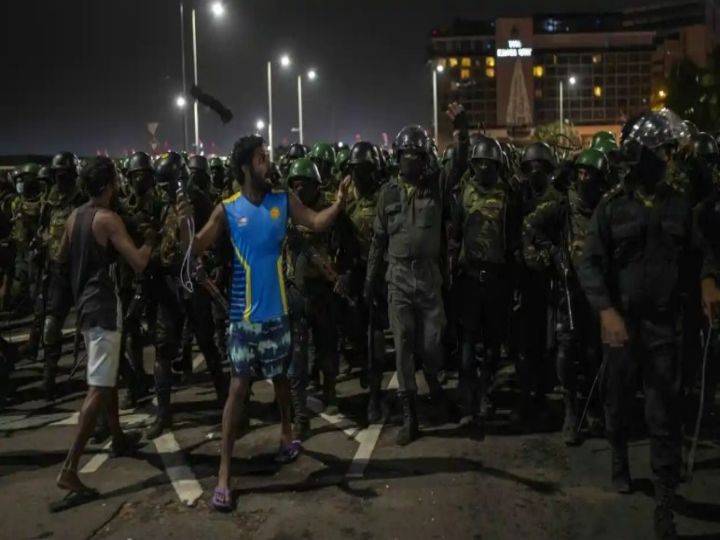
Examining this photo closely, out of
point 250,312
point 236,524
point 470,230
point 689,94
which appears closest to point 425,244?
point 470,230

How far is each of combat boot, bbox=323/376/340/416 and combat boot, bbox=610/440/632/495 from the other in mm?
2883

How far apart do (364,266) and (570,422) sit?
2.64m

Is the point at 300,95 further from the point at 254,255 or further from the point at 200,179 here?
the point at 254,255

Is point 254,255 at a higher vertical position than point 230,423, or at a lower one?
higher

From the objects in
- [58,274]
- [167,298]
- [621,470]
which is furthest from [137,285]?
[621,470]

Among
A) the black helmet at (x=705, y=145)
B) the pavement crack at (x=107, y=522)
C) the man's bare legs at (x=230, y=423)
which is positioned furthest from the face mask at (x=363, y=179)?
the pavement crack at (x=107, y=522)

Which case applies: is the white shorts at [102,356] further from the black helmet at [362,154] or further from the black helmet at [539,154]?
the black helmet at [539,154]

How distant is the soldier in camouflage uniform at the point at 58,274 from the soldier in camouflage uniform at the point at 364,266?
2728 millimetres

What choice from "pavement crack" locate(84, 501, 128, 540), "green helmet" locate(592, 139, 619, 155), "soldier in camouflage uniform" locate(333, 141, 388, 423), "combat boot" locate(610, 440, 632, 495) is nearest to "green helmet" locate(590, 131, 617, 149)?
"green helmet" locate(592, 139, 619, 155)

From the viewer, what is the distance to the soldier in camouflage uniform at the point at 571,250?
22.1 feet

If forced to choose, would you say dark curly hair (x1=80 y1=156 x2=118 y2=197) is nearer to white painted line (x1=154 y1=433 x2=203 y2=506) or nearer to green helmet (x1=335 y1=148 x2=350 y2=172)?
white painted line (x1=154 y1=433 x2=203 y2=506)

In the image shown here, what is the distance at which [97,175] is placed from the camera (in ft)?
19.7

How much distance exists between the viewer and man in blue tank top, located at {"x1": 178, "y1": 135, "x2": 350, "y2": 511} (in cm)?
567

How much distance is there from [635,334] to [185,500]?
125 inches
